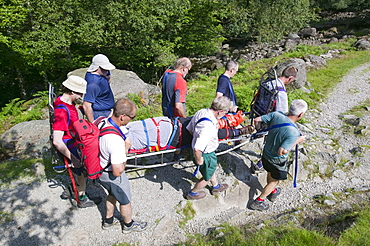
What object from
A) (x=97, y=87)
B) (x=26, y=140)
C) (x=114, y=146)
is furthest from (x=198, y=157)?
(x=26, y=140)

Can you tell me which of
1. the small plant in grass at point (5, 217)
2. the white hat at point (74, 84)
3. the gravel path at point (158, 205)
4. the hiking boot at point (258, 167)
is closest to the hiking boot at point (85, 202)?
the gravel path at point (158, 205)

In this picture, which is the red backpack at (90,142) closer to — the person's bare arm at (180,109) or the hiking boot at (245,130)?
the person's bare arm at (180,109)

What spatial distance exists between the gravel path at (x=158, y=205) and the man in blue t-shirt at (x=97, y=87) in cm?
160

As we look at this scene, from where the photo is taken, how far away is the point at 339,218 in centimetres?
470

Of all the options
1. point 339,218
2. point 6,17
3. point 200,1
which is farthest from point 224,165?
point 200,1

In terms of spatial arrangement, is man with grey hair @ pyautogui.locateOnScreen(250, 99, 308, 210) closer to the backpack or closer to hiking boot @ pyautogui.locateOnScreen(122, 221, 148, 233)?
the backpack

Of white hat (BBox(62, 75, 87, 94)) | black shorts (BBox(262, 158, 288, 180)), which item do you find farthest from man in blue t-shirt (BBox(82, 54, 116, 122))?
black shorts (BBox(262, 158, 288, 180))

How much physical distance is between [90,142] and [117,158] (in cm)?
47

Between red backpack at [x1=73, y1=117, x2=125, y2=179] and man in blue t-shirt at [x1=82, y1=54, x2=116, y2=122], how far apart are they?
41.2 inches

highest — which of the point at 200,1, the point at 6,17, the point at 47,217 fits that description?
the point at 200,1

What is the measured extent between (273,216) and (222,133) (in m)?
1.93

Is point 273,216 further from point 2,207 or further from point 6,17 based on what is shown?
point 6,17

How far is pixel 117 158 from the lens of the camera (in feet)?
12.0

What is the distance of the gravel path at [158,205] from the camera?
175 inches
